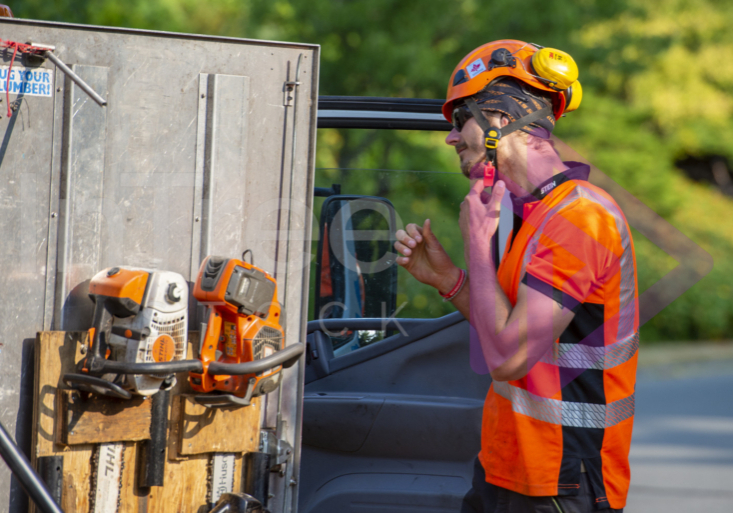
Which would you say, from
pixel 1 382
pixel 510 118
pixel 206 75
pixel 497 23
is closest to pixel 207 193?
pixel 206 75

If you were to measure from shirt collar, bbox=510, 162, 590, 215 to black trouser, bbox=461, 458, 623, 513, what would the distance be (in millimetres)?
773

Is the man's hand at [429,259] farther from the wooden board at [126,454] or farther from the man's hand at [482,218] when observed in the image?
the wooden board at [126,454]

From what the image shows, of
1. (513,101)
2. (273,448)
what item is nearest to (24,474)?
(273,448)

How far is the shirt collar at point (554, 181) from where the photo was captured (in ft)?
6.86

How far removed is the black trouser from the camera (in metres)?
1.93

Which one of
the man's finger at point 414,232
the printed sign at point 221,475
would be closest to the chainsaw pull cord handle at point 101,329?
the printed sign at point 221,475

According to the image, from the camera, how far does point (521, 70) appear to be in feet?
7.23

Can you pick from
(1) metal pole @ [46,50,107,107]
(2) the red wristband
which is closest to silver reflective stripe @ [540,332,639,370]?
(2) the red wristband

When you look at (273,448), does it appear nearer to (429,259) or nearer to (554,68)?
(429,259)

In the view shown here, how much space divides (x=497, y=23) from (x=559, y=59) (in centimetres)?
680

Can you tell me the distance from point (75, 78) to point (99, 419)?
37.2 inches

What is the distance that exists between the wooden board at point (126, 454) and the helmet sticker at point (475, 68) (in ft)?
3.80

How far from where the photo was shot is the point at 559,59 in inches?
85.2

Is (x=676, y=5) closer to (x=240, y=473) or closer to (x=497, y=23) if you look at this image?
(x=497, y=23)
